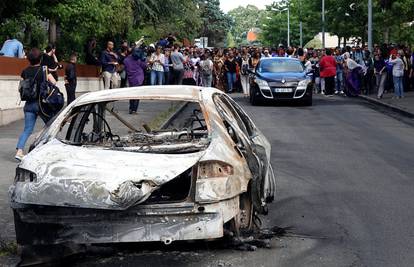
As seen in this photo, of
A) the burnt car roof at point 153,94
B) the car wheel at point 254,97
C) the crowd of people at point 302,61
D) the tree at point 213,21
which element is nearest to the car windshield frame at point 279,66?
the car wheel at point 254,97

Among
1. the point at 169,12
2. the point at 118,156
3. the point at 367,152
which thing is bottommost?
the point at 367,152

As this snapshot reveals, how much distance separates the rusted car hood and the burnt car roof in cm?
90

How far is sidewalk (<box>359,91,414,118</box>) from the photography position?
20.7 meters

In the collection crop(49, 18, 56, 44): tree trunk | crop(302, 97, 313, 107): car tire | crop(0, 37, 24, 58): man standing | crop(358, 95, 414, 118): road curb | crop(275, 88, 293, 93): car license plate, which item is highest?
crop(49, 18, 56, 44): tree trunk

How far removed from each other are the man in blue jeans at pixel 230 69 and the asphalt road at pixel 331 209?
13997mm

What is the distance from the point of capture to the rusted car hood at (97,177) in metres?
5.73

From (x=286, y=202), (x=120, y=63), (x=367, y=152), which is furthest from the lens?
(x=120, y=63)

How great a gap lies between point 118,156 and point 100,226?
640 millimetres

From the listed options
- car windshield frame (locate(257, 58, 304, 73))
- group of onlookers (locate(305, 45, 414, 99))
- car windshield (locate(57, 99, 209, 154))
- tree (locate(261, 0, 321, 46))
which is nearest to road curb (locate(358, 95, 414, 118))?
group of onlookers (locate(305, 45, 414, 99))

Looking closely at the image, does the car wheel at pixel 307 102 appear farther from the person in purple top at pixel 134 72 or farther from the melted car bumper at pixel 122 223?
the melted car bumper at pixel 122 223

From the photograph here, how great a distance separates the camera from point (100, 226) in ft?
19.3

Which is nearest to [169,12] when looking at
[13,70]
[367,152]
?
[13,70]

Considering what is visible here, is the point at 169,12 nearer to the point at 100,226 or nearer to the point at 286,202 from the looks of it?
the point at 286,202

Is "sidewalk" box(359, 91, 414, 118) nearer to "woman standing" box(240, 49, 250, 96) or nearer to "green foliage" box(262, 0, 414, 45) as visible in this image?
"woman standing" box(240, 49, 250, 96)
